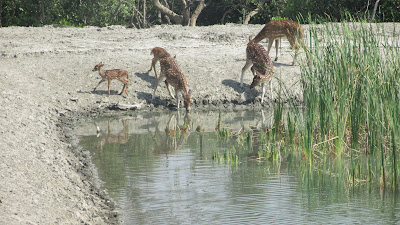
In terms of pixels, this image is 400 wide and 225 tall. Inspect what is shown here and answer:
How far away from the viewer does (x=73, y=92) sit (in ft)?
43.0

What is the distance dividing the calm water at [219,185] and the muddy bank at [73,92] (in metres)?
0.38

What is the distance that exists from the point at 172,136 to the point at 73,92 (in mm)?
3696

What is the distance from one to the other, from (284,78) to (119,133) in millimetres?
5129

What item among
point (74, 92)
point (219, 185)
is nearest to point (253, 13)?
point (74, 92)

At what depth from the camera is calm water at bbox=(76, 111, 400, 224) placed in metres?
5.89

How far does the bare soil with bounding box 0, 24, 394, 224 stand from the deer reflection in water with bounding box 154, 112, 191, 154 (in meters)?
1.17

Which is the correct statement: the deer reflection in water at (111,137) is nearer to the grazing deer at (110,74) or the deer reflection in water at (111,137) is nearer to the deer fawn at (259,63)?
the grazing deer at (110,74)

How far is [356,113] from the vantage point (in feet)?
26.5

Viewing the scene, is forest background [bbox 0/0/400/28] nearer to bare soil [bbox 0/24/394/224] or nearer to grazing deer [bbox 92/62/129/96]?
bare soil [bbox 0/24/394/224]

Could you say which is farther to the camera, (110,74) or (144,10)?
(144,10)

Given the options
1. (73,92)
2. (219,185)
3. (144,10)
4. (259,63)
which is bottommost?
(219,185)

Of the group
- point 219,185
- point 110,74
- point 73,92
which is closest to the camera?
point 219,185

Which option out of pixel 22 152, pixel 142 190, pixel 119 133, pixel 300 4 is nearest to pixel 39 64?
pixel 119 133

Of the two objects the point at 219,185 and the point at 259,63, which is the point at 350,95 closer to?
the point at 219,185
